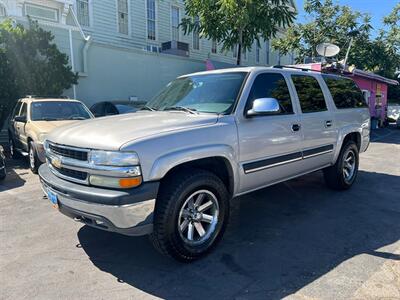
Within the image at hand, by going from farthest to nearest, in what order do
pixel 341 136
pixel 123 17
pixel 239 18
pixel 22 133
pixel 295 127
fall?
1. pixel 123 17
2. pixel 239 18
3. pixel 22 133
4. pixel 341 136
5. pixel 295 127

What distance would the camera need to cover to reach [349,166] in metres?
6.39

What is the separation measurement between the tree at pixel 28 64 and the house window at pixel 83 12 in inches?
195

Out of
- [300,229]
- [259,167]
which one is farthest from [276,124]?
[300,229]

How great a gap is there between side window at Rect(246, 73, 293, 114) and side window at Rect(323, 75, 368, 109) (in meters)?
1.41

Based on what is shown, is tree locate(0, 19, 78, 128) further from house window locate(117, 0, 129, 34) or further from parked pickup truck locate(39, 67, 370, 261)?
parked pickup truck locate(39, 67, 370, 261)

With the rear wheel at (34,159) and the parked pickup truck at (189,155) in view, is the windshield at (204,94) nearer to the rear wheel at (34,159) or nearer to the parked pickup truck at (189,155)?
the parked pickup truck at (189,155)

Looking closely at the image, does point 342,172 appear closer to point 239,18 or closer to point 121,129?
point 121,129

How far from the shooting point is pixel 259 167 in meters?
4.23

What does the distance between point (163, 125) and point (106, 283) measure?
1.54 meters

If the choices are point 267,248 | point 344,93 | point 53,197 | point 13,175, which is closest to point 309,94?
point 344,93

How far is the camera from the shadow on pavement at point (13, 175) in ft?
22.8

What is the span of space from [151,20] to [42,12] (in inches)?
219

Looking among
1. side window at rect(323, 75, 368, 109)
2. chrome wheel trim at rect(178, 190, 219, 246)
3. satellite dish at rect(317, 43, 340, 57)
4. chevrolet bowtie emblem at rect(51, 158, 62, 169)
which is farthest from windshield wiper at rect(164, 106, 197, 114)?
satellite dish at rect(317, 43, 340, 57)

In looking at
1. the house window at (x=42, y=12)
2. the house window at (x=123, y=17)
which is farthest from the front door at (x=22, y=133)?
the house window at (x=123, y=17)
